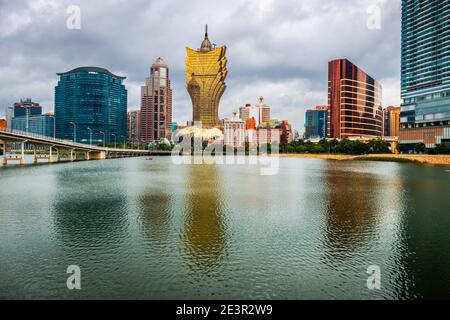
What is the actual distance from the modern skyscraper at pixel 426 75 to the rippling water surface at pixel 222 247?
15296 centimetres

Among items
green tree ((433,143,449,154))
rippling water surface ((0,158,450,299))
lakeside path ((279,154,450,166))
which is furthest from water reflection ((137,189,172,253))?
green tree ((433,143,449,154))

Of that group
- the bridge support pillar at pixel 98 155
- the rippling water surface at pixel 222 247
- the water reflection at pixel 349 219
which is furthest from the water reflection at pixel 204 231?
the bridge support pillar at pixel 98 155

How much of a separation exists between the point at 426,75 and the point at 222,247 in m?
204

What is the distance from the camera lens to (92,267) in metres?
20.0

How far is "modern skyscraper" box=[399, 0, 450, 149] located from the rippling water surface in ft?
502

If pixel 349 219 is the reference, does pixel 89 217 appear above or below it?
above

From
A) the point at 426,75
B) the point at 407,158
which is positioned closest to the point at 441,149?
the point at 407,158

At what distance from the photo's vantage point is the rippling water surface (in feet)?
57.6

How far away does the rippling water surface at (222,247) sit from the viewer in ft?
57.6

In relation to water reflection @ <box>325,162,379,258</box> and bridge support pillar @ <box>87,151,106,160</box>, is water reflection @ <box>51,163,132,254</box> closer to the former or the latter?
water reflection @ <box>325,162,379,258</box>

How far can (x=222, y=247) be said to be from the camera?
936 inches

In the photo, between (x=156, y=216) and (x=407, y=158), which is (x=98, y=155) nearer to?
(x=407, y=158)
